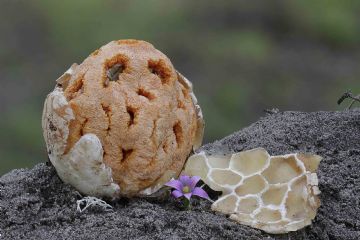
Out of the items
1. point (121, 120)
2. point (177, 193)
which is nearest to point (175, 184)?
point (177, 193)

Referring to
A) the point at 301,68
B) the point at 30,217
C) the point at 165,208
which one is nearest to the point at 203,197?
the point at 165,208

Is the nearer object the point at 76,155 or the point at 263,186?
the point at 76,155

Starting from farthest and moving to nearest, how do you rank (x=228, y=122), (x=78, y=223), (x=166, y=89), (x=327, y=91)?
(x=327, y=91) < (x=228, y=122) < (x=166, y=89) < (x=78, y=223)

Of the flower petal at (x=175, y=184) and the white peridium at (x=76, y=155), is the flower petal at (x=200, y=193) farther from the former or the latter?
the white peridium at (x=76, y=155)

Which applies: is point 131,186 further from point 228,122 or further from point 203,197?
point 228,122

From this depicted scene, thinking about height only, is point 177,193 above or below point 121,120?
below

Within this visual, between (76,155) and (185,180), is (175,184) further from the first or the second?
(76,155)
